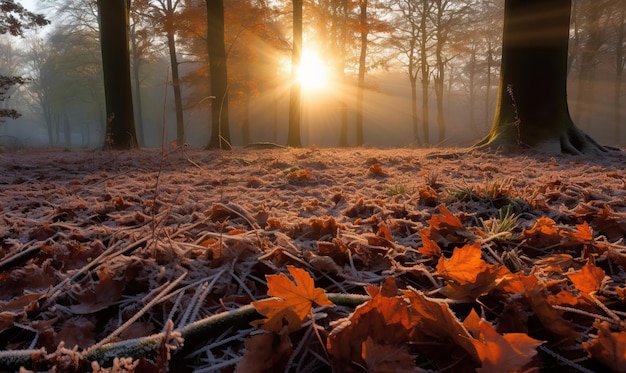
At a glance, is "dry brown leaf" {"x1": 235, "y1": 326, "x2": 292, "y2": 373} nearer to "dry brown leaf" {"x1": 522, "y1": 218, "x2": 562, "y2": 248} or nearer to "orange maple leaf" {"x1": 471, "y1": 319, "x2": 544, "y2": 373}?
"orange maple leaf" {"x1": 471, "y1": 319, "x2": 544, "y2": 373}

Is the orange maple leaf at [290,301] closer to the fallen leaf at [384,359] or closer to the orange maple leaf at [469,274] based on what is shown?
the fallen leaf at [384,359]

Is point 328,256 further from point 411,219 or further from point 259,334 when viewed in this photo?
point 411,219

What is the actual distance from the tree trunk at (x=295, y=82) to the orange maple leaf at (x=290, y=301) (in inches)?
398

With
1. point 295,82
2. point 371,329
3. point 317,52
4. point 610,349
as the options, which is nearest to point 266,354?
point 371,329

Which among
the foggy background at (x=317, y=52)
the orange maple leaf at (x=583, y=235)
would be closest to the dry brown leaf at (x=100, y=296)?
the orange maple leaf at (x=583, y=235)

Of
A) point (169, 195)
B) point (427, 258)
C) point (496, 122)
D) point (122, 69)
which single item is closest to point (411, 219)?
point (427, 258)

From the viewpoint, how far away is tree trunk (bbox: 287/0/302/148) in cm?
1066

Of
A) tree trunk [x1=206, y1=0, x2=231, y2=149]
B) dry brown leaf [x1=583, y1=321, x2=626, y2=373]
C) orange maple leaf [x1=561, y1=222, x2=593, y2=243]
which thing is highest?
tree trunk [x1=206, y1=0, x2=231, y2=149]

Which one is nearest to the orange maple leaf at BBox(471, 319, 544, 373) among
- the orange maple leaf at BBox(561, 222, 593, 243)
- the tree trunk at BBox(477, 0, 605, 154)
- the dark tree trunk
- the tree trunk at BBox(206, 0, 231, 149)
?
the orange maple leaf at BBox(561, 222, 593, 243)

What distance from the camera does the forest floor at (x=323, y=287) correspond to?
0.79 meters

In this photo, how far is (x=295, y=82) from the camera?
11492 mm

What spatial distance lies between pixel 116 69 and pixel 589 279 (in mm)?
9207

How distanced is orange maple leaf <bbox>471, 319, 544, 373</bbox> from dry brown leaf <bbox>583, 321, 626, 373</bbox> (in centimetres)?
22

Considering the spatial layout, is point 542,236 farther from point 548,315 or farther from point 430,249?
point 548,315
